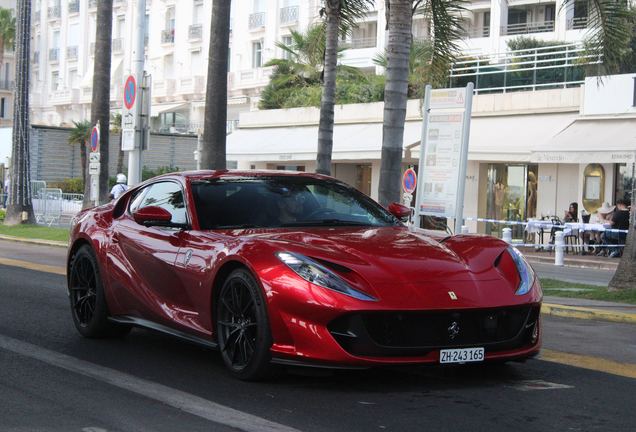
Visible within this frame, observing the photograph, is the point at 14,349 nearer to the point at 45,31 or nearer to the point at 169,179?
the point at 169,179

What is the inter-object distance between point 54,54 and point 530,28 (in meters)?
39.6

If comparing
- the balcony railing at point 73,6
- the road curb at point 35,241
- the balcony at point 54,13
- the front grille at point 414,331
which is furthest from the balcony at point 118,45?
the front grille at point 414,331

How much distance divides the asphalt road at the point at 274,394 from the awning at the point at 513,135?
1648 cm

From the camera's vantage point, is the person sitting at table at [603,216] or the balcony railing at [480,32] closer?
the person sitting at table at [603,216]

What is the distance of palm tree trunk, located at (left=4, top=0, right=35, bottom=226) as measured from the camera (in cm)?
2542

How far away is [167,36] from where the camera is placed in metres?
54.4

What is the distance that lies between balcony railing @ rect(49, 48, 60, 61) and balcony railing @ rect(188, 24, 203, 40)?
16606 mm

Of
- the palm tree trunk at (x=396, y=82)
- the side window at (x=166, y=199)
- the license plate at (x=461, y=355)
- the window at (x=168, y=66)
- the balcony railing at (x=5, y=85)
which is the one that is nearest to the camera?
the license plate at (x=461, y=355)

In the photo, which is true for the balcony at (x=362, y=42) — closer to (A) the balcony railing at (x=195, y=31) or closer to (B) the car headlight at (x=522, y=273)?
(A) the balcony railing at (x=195, y=31)

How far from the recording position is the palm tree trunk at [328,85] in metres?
18.0

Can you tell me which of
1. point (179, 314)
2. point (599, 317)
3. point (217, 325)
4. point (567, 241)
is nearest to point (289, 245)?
point (217, 325)

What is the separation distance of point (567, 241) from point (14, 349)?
18731 mm

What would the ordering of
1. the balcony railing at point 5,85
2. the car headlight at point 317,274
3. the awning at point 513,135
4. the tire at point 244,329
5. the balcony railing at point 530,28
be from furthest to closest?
the balcony railing at point 5,85
the balcony railing at point 530,28
the awning at point 513,135
the tire at point 244,329
the car headlight at point 317,274

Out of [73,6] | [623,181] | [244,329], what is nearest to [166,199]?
[244,329]
